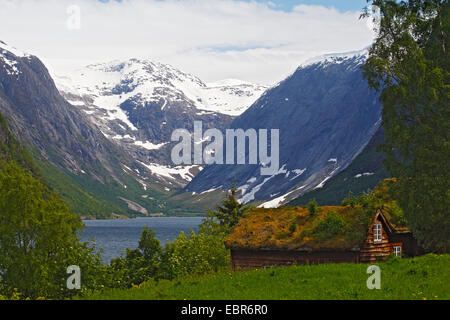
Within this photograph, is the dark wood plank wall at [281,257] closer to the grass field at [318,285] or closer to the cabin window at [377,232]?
the cabin window at [377,232]

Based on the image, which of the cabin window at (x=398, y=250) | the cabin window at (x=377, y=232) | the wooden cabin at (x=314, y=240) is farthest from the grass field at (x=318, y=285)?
the cabin window at (x=398, y=250)

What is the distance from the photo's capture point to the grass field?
918 inches

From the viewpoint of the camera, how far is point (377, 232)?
5153 cm

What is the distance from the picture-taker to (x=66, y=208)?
184 ft

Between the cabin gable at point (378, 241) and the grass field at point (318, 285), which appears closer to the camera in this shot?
the grass field at point (318, 285)

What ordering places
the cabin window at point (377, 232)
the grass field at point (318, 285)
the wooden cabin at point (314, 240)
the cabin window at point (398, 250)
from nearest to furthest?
1. the grass field at point (318, 285)
2. the wooden cabin at point (314, 240)
3. the cabin window at point (377, 232)
4. the cabin window at point (398, 250)

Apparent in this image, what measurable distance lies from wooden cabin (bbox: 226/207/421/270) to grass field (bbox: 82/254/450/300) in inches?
680

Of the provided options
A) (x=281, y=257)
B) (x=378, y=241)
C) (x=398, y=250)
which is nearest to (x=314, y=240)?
(x=281, y=257)

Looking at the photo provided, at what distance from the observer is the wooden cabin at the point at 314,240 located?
165 feet

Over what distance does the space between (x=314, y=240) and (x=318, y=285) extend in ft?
85.9

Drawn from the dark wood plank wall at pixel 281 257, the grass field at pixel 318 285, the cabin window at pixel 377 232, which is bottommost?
the dark wood plank wall at pixel 281 257

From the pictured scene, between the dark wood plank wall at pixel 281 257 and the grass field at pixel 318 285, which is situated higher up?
the grass field at pixel 318 285
